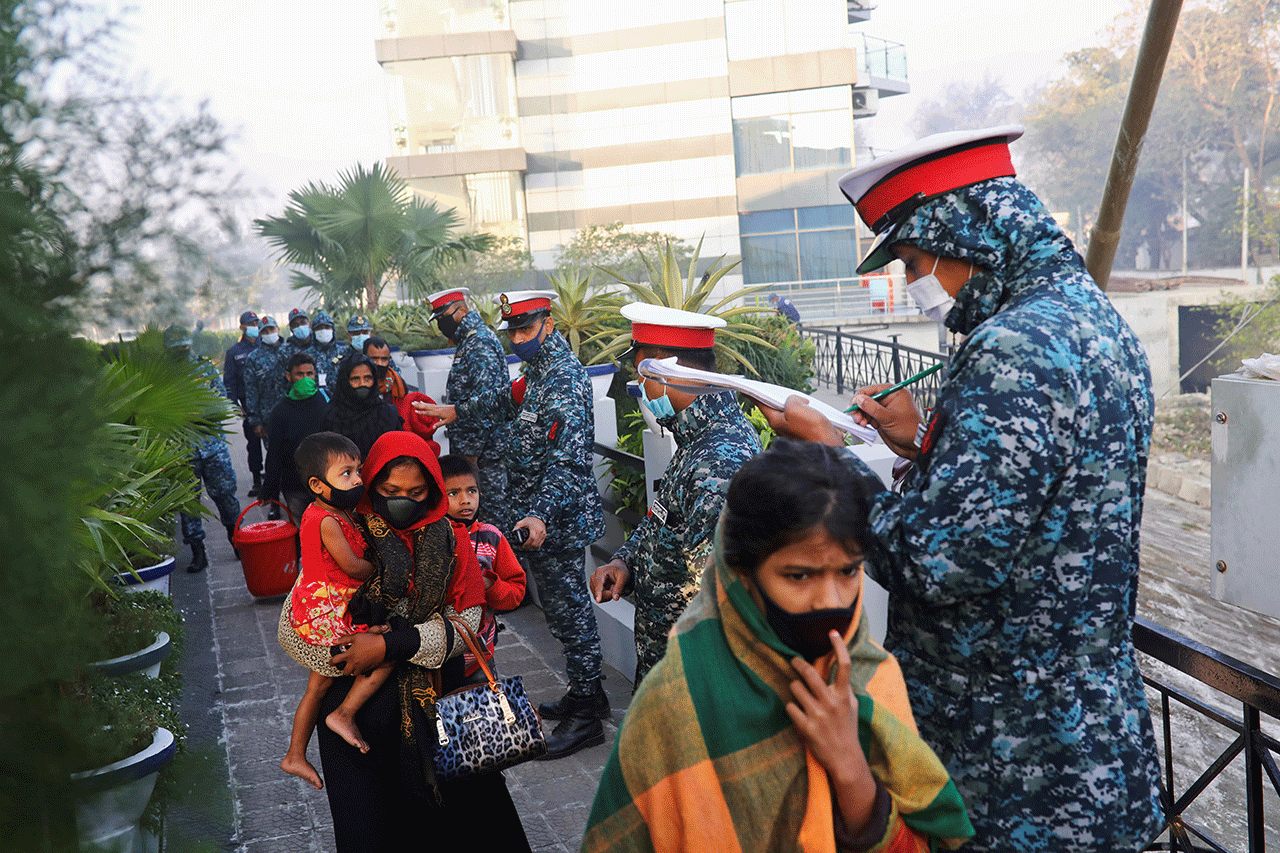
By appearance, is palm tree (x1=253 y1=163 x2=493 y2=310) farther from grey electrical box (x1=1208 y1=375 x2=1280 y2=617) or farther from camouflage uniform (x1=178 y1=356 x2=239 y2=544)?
grey electrical box (x1=1208 y1=375 x2=1280 y2=617)

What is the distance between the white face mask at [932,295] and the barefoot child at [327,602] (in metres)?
1.79

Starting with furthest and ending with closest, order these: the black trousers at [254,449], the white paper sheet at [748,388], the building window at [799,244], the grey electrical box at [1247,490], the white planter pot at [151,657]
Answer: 1. the building window at [799,244]
2. the black trousers at [254,449]
3. the white planter pot at [151,657]
4. the grey electrical box at [1247,490]
5. the white paper sheet at [748,388]

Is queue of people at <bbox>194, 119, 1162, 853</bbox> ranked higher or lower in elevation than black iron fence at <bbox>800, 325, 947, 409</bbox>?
higher

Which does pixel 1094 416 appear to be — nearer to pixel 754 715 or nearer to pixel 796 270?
pixel 754 715

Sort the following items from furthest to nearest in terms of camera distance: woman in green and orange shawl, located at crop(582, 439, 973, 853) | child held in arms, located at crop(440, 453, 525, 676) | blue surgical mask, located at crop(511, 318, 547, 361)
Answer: blue surgical mask, located at crop(511, 318, 547, 361) → child held in arms, located at crop(440, 453, 525, 676) → woman in green and orange shawl, located at crop(582, 439, 973, 853)

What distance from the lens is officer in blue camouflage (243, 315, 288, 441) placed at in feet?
34.9

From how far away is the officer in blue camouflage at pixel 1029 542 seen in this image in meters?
1.63

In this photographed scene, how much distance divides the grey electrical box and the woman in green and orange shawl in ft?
5.23

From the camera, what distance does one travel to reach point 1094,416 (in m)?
1.66

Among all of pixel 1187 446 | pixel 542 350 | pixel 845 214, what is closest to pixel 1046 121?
pixel 845 214

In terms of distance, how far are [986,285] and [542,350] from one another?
3.70 metres

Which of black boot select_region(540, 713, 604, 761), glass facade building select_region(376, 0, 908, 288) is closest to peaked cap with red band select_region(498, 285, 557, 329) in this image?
black boot select_region(540, 713, 604, 761)

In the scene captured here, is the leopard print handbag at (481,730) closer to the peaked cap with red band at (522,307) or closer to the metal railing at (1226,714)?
the metal railing at (1226,714)

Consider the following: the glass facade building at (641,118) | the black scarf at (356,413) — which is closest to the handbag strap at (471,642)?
the black scarf at (356,413)
